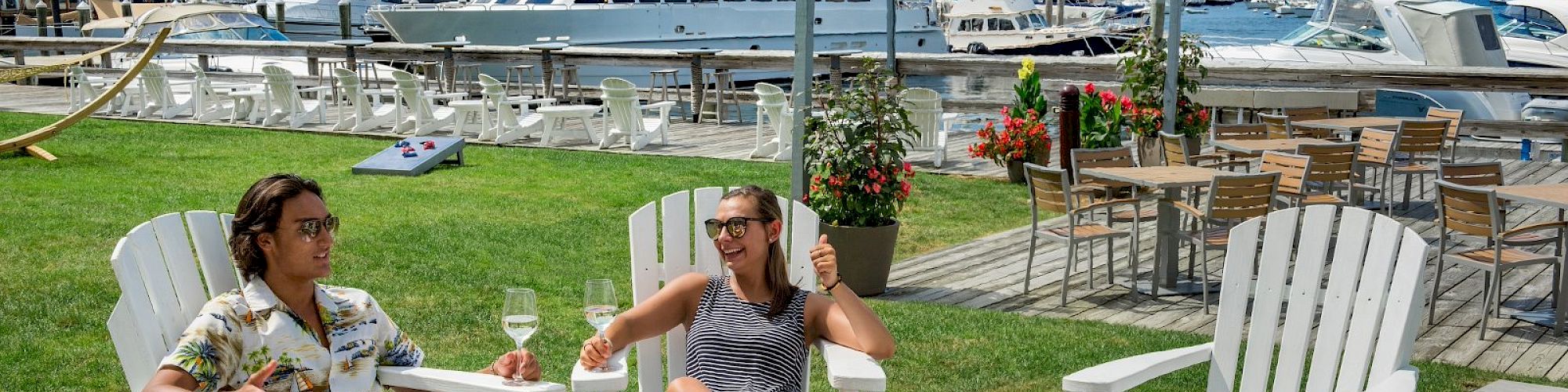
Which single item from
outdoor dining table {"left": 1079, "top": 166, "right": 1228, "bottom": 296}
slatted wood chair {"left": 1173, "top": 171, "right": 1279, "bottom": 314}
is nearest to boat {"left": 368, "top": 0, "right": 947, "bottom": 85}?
outdoor dining table {"left": 1079, "top": 166, "right": 1228, "bottom": 296}

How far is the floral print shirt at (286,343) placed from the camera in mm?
3172

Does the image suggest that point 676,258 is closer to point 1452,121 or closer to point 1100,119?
point 1100,119

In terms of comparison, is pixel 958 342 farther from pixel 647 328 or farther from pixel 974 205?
pixel 974 205

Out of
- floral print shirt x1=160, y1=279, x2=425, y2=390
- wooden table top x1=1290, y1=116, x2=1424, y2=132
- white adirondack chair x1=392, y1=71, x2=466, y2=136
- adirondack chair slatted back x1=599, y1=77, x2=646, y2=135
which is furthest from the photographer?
white adirondack chair x1=392, y1=71, x2=466, y2=136

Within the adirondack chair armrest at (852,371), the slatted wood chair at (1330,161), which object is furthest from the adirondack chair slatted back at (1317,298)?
→ the slatted wood chair at (1330,161)

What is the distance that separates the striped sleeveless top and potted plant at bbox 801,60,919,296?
3.11 metres

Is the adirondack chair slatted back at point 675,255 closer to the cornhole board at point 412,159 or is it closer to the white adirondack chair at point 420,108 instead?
the cornhole board at point 412,159

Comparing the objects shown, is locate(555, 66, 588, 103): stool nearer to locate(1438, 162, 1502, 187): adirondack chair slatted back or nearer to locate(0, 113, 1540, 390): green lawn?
locate(0, 113, 1540, 390): green lawn

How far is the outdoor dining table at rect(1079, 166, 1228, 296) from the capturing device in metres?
6.97

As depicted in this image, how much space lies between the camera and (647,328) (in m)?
3.94

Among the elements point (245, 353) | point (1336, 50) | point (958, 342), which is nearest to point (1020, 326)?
point (958, 342)

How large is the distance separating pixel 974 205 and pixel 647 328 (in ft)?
22.2

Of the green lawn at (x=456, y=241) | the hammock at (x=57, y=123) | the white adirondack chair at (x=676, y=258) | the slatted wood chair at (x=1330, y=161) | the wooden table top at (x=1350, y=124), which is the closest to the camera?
the white adirondack chair at (x=676, y=258)

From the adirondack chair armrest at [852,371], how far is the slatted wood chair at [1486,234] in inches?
142
